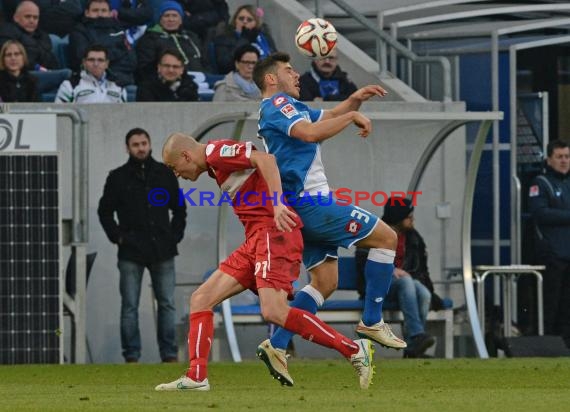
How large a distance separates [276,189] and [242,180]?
0.48 meters

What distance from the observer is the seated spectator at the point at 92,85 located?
58.5 feet

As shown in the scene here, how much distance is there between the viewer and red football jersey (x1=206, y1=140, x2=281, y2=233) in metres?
10.9

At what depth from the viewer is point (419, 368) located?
48.9 feet

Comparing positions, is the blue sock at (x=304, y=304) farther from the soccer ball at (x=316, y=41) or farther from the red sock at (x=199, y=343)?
the soccer ball at (x=316, y=41)

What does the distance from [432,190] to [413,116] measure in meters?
1.90

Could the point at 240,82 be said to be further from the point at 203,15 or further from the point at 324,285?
the point at 324,285

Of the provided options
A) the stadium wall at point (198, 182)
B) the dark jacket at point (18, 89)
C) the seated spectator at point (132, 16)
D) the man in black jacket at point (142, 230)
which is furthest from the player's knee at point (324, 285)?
the seated spectator at point (132, 16)

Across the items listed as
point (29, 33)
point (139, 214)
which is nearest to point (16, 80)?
point (29, 33)

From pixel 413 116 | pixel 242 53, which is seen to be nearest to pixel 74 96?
pixel 242 53

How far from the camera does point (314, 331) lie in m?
11.0

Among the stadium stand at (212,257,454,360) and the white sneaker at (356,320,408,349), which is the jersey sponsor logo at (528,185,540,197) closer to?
the stadium stand at (212,257,454,360)

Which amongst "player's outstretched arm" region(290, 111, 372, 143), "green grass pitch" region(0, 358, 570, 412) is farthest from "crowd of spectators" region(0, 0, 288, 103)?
"player's outstretched arm" region(290, 111, 372, 143)

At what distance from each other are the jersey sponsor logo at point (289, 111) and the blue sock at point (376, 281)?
1.06 metres

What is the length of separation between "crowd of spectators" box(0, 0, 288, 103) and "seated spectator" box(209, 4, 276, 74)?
11 millimetres
